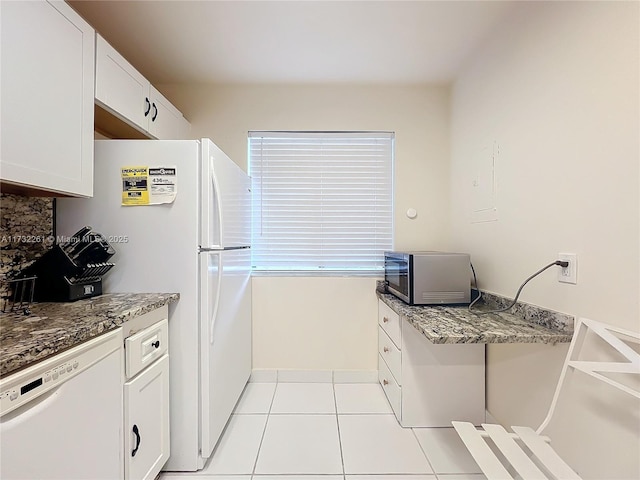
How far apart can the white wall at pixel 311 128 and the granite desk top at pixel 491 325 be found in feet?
2.97

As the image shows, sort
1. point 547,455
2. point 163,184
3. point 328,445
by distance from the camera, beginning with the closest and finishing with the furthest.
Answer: point 547,455, point 163,184, point 328,445

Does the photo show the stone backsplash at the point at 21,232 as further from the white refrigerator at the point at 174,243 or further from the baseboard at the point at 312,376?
the baseboard at the point at 312,376

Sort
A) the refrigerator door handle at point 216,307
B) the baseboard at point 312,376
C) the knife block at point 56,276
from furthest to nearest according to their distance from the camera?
the baseboard at point 312,376, the refrigerator door handle at point 216,307, the knife block at point 56,276

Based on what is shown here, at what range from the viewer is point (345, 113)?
2.59m

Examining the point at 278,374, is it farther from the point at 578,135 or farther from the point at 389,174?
the point at 578,135

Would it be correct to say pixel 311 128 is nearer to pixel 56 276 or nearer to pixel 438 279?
pixel 438 279

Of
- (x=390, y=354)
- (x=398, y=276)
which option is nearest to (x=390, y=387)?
(x=390, y=354)

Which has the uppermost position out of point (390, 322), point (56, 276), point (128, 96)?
point (128, 96)

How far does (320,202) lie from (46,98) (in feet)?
5.94

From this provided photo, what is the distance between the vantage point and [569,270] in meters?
1.32

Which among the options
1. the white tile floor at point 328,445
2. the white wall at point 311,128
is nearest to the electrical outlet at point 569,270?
the white tile floor at point 328,445

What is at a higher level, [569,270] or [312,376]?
[569,270]

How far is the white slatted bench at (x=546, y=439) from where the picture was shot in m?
1.03

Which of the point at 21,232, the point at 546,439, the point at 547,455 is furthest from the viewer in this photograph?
the point at 21,232
